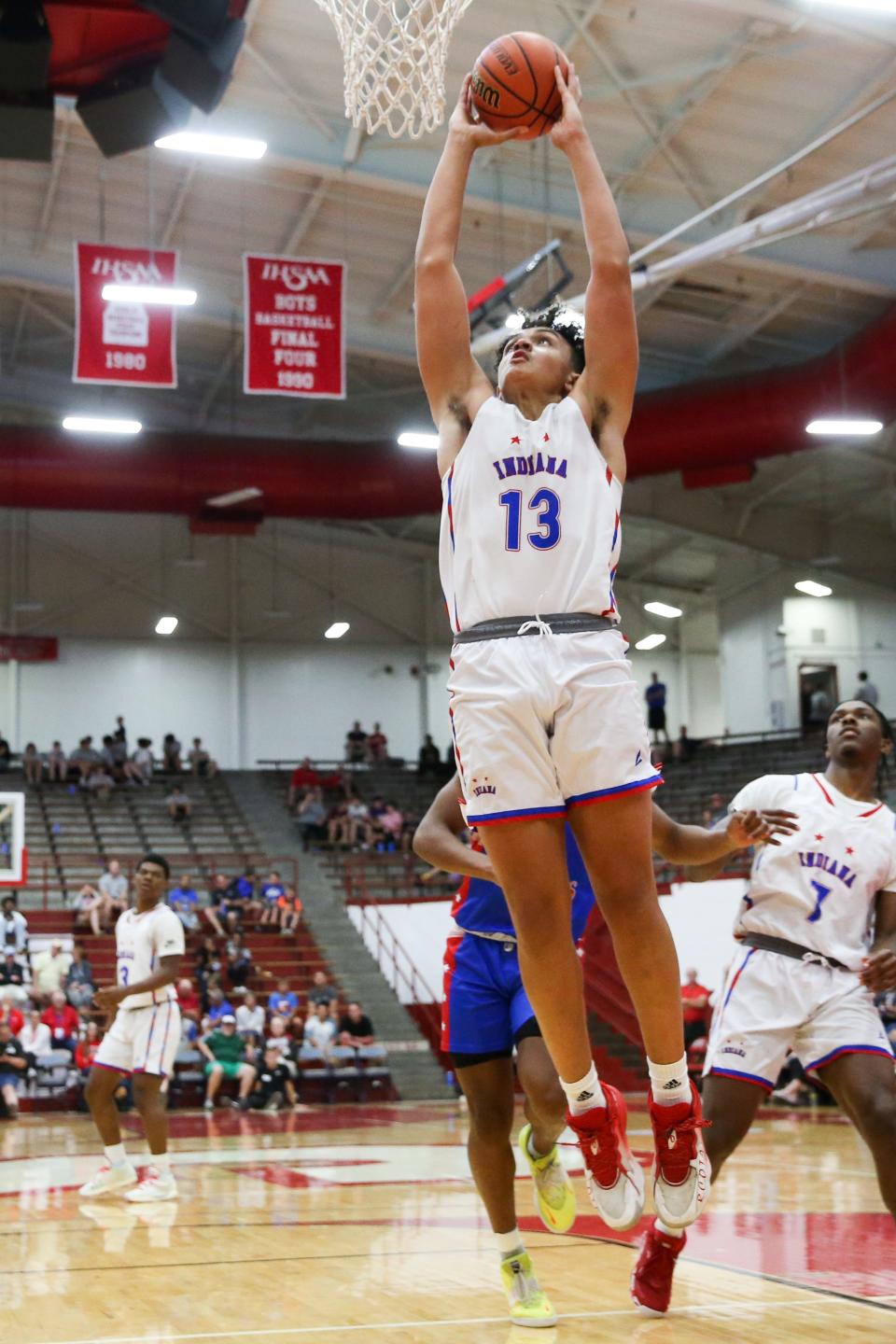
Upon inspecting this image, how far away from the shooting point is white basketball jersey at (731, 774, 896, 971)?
5441mm

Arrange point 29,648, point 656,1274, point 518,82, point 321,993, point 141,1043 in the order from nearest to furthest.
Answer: point 518,82 < point 656,1274 < point 141,1043 < point 321,993 < point 29,648

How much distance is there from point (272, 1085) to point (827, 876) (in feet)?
43.4

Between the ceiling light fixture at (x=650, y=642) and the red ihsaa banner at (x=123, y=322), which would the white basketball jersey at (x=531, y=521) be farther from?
the ceiling light fixture at (x=650, y=642)

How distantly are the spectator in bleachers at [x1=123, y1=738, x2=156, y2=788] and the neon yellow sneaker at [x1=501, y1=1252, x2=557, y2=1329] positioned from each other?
80.3ft

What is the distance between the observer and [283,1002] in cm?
1917

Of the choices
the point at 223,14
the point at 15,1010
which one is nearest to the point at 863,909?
the point at 223,14

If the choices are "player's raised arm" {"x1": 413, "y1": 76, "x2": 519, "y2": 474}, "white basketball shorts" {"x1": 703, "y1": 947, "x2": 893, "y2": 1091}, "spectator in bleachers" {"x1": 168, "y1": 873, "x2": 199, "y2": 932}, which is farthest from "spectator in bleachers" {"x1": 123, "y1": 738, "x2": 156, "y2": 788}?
"player's raised arm" {"x1": 413, "y1": 76, "x2": 519, "y2": 474}

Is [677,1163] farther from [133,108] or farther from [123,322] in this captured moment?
[123,322]

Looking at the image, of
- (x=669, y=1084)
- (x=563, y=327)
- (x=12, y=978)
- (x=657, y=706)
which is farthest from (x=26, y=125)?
(x=657, y=706)

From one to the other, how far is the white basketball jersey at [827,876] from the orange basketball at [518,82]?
2.45 metres

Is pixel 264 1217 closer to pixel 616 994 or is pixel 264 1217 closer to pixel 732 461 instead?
pixel 616 994

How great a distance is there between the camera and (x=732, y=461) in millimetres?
22594

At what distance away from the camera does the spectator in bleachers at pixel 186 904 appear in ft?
69.4

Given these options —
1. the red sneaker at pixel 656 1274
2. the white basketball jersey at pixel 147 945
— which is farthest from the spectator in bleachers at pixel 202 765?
the red sneaker at pixel 656 1274
